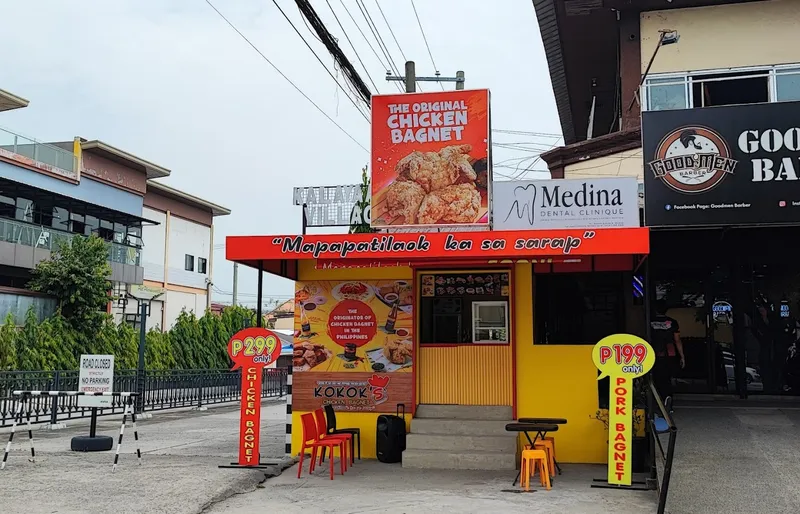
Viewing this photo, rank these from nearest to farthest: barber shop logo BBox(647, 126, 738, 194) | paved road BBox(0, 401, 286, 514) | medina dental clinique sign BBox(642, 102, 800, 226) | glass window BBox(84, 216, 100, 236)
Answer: paved road BBox(0, 401, 286, 514) → medina dental clinique sign BBox(642, 102, 800, 226) → barber shop logo BBox(647, 126, 738, 194) → glass window BBox(84, 216, 100, 236)

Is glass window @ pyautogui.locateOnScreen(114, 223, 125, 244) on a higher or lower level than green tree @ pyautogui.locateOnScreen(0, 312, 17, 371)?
higher

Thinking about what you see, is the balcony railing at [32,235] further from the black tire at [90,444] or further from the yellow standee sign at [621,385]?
the yellow standee sign at [621,385]

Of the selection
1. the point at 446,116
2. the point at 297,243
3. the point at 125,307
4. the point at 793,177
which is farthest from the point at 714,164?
the point at 125,307

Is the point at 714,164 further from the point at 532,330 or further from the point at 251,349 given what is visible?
the point at 251,349

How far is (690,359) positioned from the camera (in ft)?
43.4

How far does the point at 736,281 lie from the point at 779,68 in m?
4.46

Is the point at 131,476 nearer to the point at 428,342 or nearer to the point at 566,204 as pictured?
the point at 428,342

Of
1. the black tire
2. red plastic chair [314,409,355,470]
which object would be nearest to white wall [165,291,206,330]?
the black tire

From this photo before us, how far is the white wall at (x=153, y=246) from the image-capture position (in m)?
40.2

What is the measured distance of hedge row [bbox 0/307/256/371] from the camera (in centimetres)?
2461

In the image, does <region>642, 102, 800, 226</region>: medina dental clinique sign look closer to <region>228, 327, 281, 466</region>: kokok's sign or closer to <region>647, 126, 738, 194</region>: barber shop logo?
<region>647, 126, 738, 194</region>: barber shop logo

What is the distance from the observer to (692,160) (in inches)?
472

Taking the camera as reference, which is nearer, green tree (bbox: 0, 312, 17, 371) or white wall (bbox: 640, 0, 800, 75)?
white wall (bbox: 640, 0, 800, 75)

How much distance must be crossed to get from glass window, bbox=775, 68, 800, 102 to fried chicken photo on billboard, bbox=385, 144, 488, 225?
655cm
